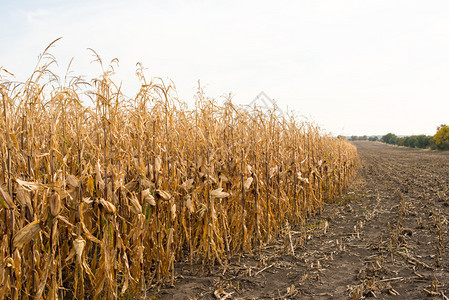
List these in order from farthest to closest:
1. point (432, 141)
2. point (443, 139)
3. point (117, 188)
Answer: point (432, 141) → point (443, 139) → point (117, 188)

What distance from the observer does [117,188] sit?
8.22ft

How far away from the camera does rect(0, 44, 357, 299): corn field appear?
7.32ft

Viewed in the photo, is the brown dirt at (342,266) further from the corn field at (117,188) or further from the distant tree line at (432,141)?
the distant tree line at (432,141)

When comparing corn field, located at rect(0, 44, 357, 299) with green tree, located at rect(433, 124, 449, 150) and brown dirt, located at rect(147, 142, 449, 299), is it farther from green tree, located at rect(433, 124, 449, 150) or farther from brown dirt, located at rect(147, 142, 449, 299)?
green tree, located at rect(433, 124, 449, 150)

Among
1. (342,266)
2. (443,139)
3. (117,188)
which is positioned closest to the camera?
(117,188)

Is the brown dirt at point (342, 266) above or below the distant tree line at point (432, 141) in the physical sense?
below

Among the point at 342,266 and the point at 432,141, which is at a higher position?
the point at 432,141

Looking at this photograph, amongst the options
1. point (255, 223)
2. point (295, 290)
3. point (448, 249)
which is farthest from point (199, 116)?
point (448, 249)

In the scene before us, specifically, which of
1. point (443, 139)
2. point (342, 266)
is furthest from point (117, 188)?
point (443, 139)

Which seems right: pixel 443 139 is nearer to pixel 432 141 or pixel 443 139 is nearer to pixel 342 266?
pixel 432 141

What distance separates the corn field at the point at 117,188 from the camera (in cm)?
223

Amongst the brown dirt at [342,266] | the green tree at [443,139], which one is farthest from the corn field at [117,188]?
the green tree at [443,139]

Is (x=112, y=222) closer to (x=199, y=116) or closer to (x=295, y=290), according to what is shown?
(x=199, y=116)

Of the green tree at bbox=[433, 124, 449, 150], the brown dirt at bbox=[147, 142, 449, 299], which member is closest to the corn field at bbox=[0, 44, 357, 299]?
the brown dirt at bbox=[147, 142, 449, 299]
